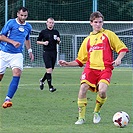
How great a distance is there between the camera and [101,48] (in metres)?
9.33

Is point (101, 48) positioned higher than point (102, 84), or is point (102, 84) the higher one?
point (101, 48)

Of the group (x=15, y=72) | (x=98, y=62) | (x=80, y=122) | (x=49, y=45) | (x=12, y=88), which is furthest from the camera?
(x=49, y=45)

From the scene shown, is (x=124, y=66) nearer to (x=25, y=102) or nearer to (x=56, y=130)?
(x=25, y=102)

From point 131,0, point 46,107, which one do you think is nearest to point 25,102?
point 46,107

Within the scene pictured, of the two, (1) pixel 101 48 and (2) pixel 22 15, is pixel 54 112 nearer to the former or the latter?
(1) pixel 101 48

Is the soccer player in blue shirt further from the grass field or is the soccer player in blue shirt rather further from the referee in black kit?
the referee in black kit

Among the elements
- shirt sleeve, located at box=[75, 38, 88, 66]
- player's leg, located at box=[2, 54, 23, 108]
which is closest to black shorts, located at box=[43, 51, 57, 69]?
player's leg, located at box=[2, 54, 23, 108]

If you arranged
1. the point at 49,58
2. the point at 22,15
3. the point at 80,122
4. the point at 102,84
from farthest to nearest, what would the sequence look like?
the point at 49,58, the point at 22,15, the point at 102,84, the point at 80,122

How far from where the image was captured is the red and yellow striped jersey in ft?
30.4

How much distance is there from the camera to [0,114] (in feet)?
32.9

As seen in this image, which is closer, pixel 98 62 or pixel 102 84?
pixel 102 84

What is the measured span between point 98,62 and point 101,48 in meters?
0.24

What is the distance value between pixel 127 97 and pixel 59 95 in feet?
5.41

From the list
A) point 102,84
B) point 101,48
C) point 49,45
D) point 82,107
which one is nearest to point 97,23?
point 101,48
